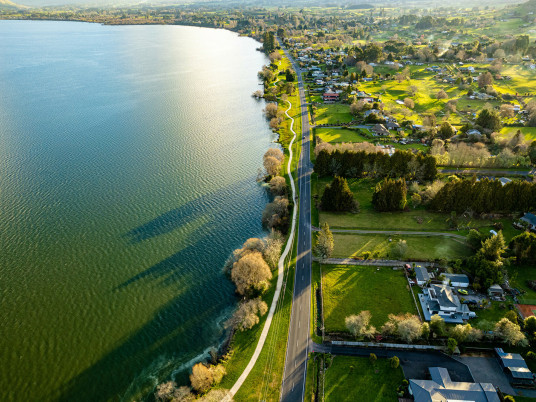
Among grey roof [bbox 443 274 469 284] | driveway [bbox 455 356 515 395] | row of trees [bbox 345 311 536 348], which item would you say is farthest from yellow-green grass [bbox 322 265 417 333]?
driveway [bbox 455 356 515 395]

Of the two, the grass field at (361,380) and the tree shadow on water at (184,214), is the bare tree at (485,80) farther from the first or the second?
the grass field at (361,380)

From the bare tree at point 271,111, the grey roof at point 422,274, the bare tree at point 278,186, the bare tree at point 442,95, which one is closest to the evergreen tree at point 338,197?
the bare tree at point 278,186

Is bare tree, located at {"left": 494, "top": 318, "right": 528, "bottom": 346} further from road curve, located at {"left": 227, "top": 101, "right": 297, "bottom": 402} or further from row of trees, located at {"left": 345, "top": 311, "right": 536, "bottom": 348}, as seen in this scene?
road curve, located at {"left": 227, "top": 101, "right": 297, "bottom": 402}

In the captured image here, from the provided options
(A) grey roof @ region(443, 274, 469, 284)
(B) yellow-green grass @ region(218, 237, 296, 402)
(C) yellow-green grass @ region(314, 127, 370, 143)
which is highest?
(C) yellow-green grass @ region(314, 127, 370, 143)

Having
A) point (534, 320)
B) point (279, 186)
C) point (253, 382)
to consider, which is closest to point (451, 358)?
point (534, 320)

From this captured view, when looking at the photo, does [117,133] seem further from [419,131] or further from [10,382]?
[419,131]
